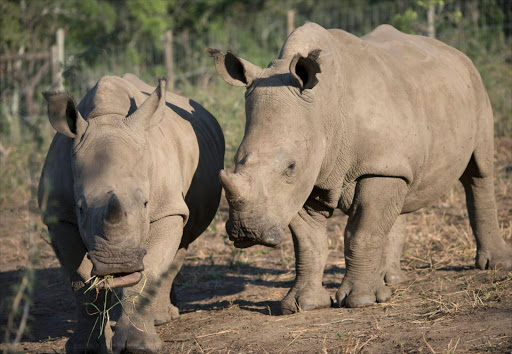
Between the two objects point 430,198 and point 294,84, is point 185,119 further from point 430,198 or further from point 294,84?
point 430,198

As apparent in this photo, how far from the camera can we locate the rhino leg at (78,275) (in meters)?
5.25

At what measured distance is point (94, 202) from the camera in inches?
182

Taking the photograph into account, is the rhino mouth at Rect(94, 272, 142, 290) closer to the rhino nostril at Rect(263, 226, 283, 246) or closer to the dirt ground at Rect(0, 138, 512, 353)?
the dirt ground at Rect(0, 138, 512, 353)

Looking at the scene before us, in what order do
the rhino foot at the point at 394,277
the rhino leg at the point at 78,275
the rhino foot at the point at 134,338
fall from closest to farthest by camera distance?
1. the rhino foot at the point at 134,338
2. the rhino leg at the point at 78,275
3. the rhino foot at the point at 394,277

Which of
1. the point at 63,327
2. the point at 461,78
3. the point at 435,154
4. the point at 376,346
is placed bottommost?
the point at 63,327

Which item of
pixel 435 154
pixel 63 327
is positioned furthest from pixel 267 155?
pixel 63 327

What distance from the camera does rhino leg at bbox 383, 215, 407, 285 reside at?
669 cm

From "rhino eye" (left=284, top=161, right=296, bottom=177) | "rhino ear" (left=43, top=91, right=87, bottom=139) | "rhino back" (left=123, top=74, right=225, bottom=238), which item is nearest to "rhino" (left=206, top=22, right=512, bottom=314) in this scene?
"rhino eye" (left=284, top=161, right=296, bottom=177)

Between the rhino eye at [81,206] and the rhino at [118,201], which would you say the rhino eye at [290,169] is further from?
the rhino eye at [81,206]

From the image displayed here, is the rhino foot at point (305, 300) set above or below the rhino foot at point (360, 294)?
below

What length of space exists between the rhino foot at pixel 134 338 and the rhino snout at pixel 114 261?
629 millimetres

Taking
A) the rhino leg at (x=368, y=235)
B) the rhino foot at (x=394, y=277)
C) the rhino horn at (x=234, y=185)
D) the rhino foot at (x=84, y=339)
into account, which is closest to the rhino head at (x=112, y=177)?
the rhino horn at (x=234, y=185)

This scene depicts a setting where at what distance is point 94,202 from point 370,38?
9.80 feet

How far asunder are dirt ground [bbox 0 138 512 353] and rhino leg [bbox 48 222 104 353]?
0.22m
